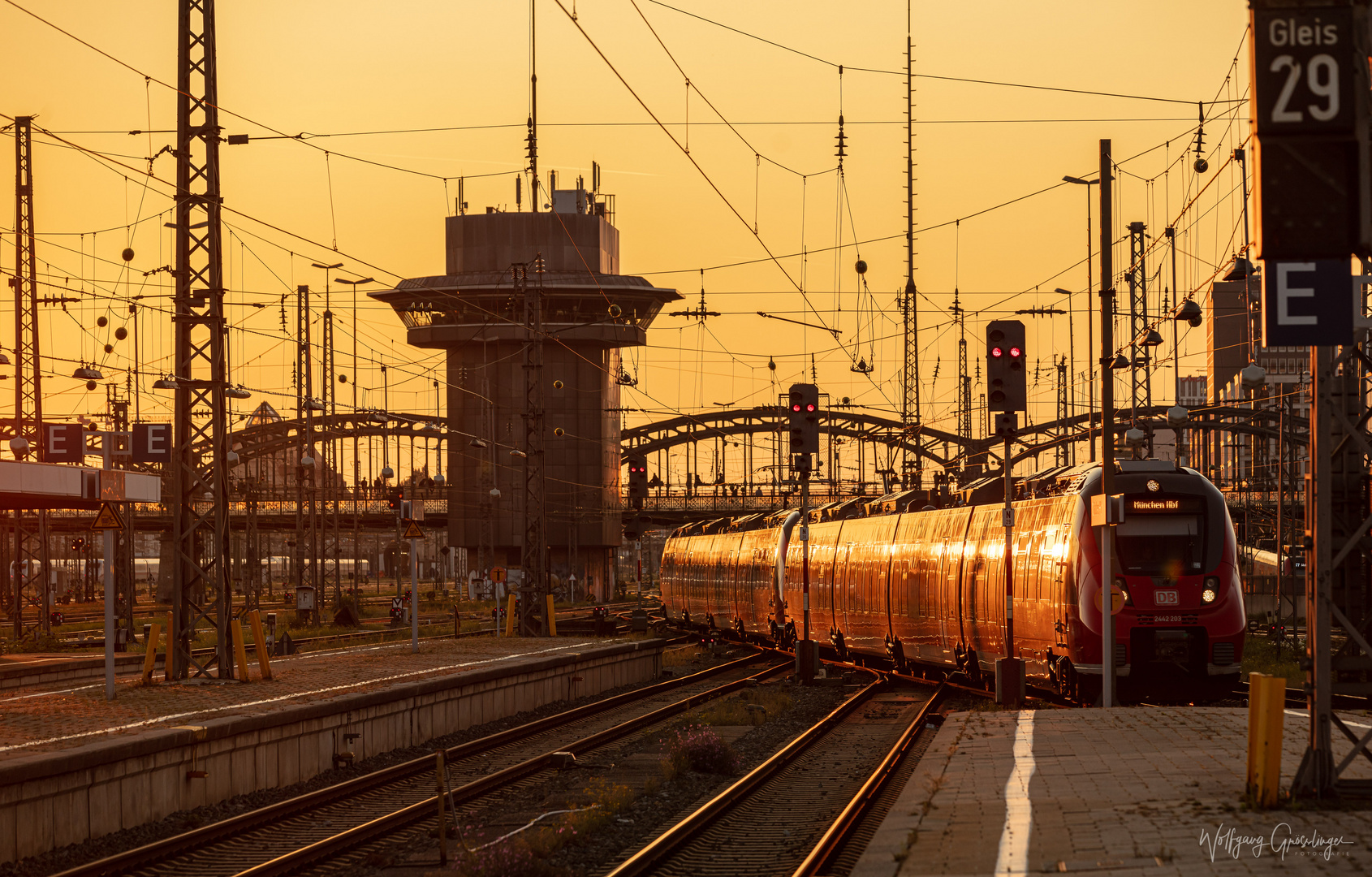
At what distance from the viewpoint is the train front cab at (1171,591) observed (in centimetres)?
2244

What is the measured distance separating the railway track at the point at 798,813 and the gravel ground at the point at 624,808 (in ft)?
1.10

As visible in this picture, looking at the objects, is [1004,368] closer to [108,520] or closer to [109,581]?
[109,581]

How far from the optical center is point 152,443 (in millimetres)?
51688

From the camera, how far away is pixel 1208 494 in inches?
899

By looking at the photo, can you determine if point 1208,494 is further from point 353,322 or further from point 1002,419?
point 353,322

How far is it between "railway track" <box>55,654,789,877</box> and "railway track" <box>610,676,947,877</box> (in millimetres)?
2207

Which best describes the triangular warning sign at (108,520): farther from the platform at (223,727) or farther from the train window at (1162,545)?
the train window at (1162,545)

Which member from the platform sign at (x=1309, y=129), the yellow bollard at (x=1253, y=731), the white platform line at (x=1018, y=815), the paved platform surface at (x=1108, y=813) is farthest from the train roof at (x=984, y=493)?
the platform sign at (x=1309, y=129)

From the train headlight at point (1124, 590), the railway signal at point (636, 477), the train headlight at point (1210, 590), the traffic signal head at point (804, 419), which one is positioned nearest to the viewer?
the train headlight at point (1210, 590)

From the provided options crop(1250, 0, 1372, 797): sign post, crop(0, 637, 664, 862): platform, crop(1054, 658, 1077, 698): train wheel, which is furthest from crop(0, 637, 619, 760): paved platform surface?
crop(1250, 0, 1372, 797): sign post

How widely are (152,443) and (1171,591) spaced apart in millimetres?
38042

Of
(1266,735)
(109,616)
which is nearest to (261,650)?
(109,616)

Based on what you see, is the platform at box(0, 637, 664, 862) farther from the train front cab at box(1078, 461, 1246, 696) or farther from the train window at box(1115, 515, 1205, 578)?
the train window at box(1115, 515, 1205, 578)
